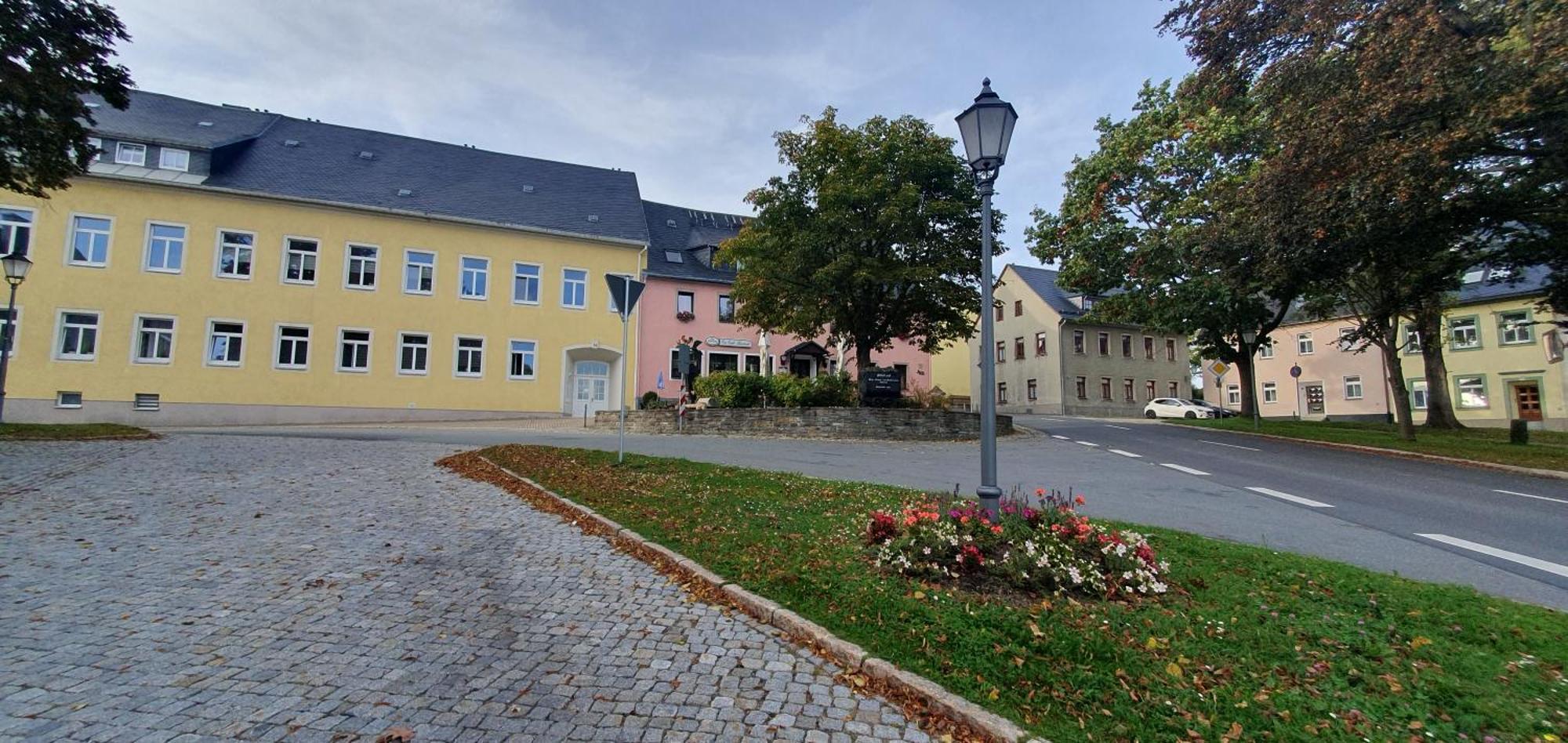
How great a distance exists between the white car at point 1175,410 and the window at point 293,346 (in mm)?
43450

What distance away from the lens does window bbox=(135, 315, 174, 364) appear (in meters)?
23.6

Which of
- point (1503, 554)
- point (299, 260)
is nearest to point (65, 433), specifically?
point (299, 260)

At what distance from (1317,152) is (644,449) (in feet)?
46.3

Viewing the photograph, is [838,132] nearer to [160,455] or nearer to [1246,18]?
[1246,18]

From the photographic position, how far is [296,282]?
25.4 m

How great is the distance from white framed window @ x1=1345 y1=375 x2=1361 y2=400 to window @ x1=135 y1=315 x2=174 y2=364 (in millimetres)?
59318

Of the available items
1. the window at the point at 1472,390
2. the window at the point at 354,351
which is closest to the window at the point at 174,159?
the window at the point at 354,351

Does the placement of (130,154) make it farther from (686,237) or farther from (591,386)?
(686,237)

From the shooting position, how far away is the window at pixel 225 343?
24.2 m

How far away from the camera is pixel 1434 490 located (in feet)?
32.8

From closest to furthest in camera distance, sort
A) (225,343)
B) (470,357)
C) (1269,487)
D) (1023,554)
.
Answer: (1023,554) < (1269,487) < (225,343) < (470,357)

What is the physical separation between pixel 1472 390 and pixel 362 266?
54451 mm

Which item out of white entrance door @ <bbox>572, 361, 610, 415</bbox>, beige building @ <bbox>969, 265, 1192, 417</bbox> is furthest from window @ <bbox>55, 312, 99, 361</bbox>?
beige building @ <bbox>969, 265, 1192, 417</bbox>

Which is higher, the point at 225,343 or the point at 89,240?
the point at 89,240
